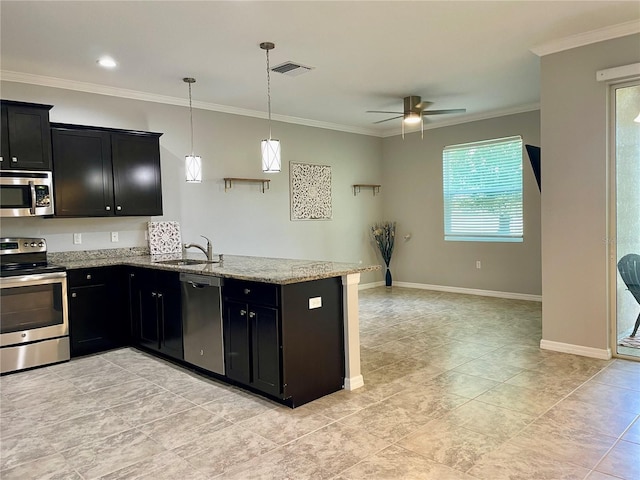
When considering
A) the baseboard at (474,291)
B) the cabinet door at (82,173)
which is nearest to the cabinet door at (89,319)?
the cabinet door at (82,173)

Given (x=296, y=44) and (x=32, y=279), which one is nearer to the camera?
(x=296, y=44)

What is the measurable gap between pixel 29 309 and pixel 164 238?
1.63 m

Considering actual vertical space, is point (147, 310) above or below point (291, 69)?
below

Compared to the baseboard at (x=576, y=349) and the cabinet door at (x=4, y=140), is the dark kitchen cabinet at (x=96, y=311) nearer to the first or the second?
the cabinet door at (x=4, y=140)

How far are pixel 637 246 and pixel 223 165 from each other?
4468 mm

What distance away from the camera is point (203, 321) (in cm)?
366

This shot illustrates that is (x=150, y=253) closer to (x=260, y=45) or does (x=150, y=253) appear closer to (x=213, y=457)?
(x=260, y=45)

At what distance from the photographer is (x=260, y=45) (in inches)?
150

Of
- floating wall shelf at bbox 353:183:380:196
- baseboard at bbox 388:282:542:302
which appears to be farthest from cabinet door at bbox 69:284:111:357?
baseboard at bbox 388:282:542:302

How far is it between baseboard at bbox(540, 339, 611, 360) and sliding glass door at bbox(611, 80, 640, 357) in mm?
139

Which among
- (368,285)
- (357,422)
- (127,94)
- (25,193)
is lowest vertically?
(357,422)

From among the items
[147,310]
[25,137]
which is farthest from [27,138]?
[147,310]

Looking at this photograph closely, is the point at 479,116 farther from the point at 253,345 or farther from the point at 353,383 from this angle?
the point at 253,345

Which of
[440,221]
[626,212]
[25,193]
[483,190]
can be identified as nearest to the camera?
[626,212]
